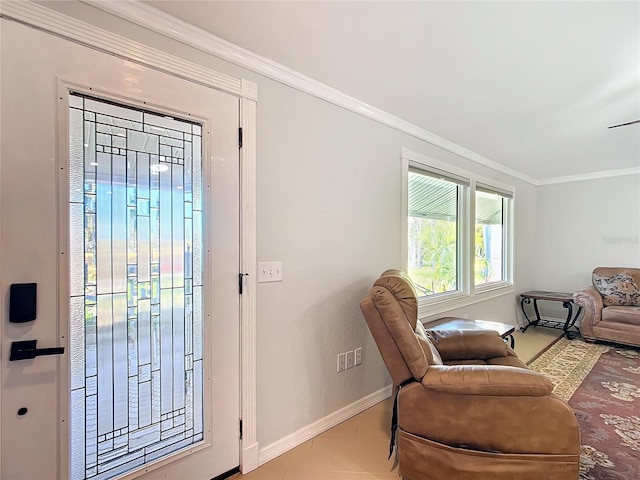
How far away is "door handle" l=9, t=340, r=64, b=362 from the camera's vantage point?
3.85 ft

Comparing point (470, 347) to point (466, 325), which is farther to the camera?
point (466, 325)

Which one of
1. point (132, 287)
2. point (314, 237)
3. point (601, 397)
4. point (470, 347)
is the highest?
point (314, 237)

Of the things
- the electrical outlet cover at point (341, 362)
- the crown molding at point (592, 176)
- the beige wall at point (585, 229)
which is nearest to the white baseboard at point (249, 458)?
the electrical outlet cover at point (341, 362)

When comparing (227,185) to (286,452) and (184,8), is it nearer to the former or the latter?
(184,8)

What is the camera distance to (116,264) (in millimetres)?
1398

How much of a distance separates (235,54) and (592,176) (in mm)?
5609

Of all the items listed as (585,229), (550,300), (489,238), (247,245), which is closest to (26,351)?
(247,245)

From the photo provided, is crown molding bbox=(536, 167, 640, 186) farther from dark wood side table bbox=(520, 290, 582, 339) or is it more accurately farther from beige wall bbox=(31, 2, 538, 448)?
beige wall bbox=(31, 2, 538, 448)

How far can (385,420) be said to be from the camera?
7.63 feet

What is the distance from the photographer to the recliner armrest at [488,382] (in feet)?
4.80

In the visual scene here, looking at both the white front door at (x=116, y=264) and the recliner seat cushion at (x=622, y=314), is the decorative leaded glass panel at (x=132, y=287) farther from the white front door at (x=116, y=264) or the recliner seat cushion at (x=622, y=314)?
the recliner seat cushion at (x=622, y=314)

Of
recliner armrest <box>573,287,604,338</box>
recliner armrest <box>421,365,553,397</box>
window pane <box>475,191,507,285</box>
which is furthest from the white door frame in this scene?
recliner armrest <box>573,287,604,338</box>

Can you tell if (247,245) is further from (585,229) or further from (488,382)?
(585,229)

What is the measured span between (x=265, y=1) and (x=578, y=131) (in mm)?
3203
